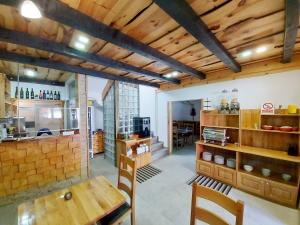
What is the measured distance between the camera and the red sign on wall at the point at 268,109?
2.69 m

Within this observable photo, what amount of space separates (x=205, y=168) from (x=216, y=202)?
8.18 ft

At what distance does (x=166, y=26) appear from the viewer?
5.51ft

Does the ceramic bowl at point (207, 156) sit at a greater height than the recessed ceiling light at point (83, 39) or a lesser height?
lesser

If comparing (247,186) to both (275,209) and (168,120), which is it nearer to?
(275,209)

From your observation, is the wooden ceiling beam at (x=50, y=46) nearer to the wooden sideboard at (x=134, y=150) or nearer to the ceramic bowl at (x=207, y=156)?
the wooden sideboard at (x=134, y=150)

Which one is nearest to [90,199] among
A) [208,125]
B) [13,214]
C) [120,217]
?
[120,217]

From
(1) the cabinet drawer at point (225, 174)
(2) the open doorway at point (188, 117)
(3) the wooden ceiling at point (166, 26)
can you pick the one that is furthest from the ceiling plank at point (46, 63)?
(2) the open doorway at point (188, 117)

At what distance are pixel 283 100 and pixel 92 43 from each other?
3476 millimetres

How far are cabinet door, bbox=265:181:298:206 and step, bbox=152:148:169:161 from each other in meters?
2.77

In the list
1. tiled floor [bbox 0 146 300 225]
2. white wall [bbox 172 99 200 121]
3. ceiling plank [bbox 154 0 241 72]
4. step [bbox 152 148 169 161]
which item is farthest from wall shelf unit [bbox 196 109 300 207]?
white wall [bbox 172 99 200 121]

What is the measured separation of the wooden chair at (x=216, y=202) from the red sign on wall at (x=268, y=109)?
234cm

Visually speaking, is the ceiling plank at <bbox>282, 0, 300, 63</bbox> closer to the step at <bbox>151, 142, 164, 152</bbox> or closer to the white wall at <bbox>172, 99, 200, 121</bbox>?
the step at <bbox>151, 142, 164, 152</bbox>

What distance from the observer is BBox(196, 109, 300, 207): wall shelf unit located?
2480 millimetres

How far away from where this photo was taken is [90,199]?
1.46 metres
